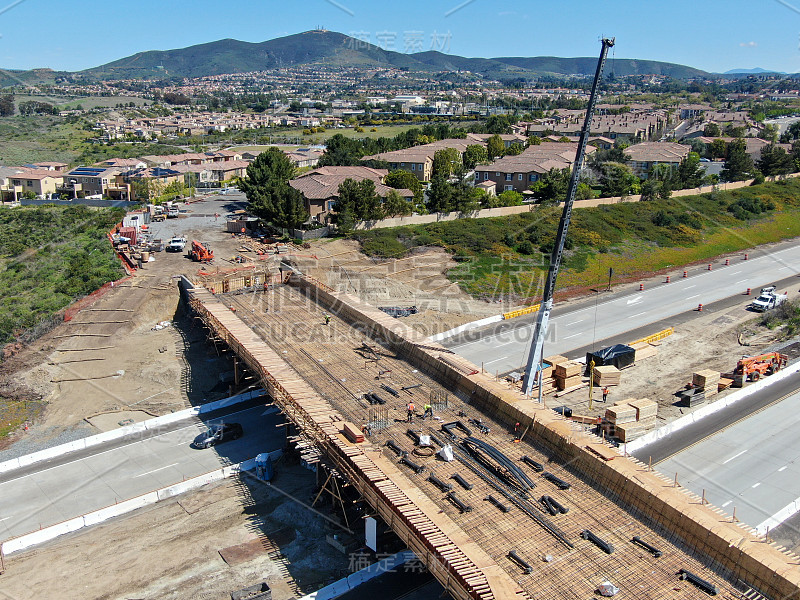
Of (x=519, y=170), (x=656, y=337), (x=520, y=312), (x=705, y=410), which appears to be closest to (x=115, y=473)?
(x=705, y=410)

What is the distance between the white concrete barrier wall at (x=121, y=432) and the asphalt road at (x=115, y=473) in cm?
43

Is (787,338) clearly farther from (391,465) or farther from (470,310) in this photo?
(391,465)

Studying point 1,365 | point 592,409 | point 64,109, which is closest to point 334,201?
point 1,365

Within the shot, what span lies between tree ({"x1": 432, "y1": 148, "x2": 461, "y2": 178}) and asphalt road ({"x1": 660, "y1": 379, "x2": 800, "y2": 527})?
44.0 metres

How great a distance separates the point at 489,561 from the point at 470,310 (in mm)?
26909

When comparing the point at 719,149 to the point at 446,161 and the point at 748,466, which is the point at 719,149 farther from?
the point at 748,466

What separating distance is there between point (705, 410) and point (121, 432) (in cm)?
2439

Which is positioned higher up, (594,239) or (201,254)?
(594,239)

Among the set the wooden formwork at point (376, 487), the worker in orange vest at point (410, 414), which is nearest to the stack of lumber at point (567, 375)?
the worker in orange vest at point (410, 414)

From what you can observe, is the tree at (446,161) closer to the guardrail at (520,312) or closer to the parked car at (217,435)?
the guardrail at (520,312)

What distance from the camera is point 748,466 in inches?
894

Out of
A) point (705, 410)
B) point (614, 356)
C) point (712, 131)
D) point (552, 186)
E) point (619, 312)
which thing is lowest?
point (705, 410)

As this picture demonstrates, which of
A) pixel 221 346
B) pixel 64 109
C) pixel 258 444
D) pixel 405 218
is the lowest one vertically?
pixel 258 444

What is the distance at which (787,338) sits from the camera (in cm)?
3534
